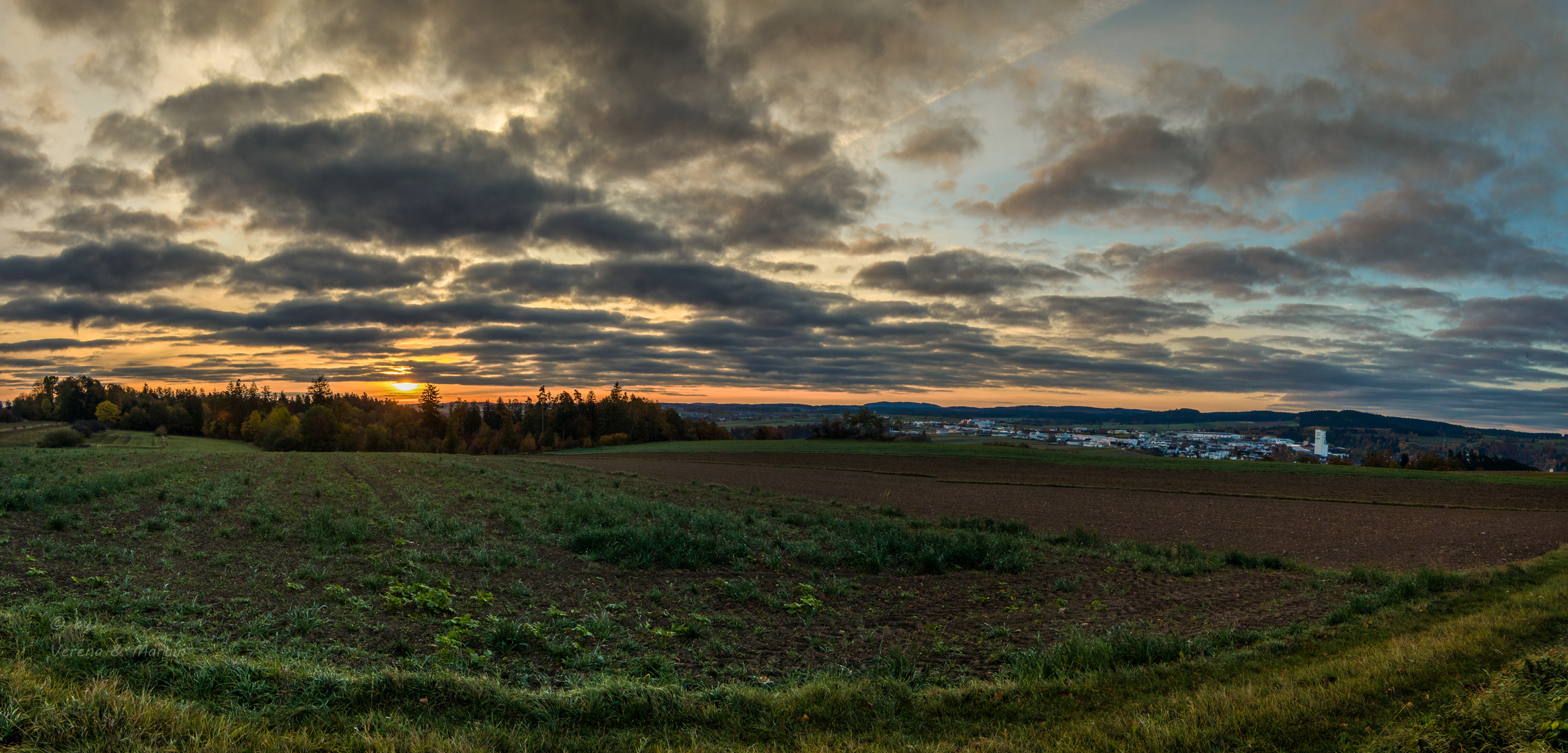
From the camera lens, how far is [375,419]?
130 m

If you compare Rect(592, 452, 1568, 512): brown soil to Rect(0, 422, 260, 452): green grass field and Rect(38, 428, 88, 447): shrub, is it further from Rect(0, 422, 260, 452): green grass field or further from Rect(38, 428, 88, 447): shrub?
Rect(38, 428, 88, 447): shrub

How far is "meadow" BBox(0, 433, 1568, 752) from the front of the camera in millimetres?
5258

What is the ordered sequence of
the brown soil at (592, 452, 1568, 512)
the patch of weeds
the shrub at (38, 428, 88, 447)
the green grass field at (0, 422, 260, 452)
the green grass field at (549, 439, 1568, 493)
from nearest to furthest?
the patch of weeds
the brown soil at (592, 452, 1568, 512)
the green grass field at (549, 439, 1568, 493)
the shrub at (38, 428, 88, 447)
the green grass field at (0, 422, 260, 452)

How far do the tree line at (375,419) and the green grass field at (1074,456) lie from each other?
22.4m

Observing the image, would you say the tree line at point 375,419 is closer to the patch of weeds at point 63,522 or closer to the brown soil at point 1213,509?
the brown soil at point 1213,509

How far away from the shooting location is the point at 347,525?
50.2 feet

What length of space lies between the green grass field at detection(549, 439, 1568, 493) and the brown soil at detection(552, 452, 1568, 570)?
364cm

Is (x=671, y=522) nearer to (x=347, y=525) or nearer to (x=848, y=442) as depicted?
(x=347, y=525)

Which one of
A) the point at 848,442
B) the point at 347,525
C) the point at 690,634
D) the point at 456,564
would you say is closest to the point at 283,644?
the point at 690,634

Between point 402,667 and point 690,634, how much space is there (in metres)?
3.65

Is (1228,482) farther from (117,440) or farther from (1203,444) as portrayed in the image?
(117,440)

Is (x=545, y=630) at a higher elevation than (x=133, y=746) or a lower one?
lower

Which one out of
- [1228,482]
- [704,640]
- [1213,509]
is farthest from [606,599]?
[1228,482]

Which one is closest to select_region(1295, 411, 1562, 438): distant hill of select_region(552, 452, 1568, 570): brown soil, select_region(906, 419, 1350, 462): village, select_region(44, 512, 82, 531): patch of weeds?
select_region(906, 419, 1350, 462): village
